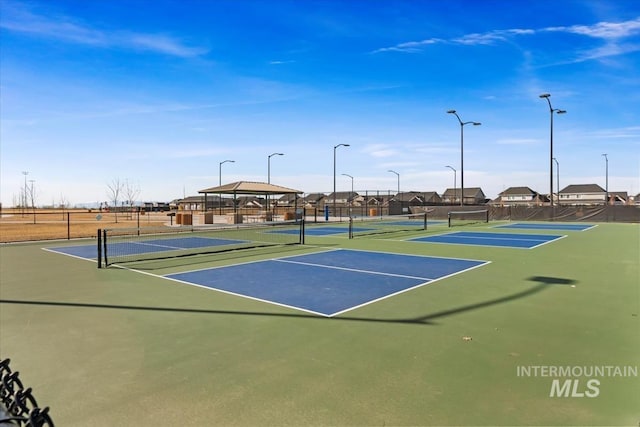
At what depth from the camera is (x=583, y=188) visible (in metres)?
109

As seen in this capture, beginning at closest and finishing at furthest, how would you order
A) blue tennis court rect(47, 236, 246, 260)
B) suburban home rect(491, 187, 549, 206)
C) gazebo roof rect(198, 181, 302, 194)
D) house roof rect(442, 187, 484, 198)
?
blue tennis court rect(47, 236, 246, 260), gazebo roof rect(198, 181, 302, 194), suburban home rect(491, 187, 549, 206), house roof rect(442, 187, 484, 198)

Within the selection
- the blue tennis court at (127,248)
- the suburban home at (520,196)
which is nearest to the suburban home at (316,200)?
the suburban home at (520,196)

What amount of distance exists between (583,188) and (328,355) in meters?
125

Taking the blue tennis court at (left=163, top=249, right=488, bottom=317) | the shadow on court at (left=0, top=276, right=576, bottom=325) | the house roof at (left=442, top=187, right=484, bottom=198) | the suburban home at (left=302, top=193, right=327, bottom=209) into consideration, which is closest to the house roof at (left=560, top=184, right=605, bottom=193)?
the house roof at (left=442, top=187, right=484, bottom=198)

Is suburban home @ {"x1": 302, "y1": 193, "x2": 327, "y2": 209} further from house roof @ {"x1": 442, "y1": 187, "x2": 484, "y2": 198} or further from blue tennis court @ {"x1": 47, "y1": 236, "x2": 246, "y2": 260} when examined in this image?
blue tennis court @ {"x1": 47, "y1": 236, "x2": 246, "y2": 260}

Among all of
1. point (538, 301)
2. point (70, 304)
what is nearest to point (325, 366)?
point (538, 301)

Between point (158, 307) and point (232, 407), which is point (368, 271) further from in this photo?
point (232, 407)

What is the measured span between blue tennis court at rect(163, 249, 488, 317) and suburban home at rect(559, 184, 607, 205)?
108451 mm

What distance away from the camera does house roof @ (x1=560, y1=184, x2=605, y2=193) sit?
10607 cm

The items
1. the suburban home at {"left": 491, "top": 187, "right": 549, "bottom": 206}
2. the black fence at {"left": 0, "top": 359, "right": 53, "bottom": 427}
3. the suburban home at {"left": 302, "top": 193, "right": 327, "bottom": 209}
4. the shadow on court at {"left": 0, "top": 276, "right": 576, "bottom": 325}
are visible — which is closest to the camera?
the black fence at {"left": 0, "top": 359, "right": 53, "bottom": 427}

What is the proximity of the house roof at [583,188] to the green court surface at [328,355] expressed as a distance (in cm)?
11600

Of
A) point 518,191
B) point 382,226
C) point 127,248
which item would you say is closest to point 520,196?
point 518,191

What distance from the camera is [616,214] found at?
1396 inches

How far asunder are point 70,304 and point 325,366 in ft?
17.1
